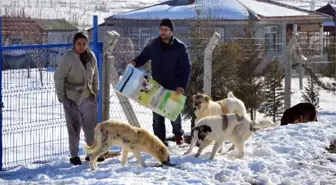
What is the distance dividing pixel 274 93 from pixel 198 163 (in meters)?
7.11

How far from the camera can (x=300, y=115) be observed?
13.3 metres

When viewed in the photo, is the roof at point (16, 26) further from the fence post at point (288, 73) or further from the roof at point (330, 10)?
the roof at point (330, 10)

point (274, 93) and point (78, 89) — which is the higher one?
point (78, 89)

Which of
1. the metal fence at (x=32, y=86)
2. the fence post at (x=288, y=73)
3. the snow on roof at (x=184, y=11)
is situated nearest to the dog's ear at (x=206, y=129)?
the metal fence at (x=32, y=86)

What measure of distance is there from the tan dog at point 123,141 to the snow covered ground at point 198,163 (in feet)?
0.74

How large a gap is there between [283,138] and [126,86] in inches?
102

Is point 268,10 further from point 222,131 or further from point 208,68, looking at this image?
point 222,131

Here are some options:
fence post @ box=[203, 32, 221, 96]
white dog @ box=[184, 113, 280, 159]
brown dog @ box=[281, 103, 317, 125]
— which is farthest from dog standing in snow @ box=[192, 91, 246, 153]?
brown dog @ box=[281, 103, 317, 125]

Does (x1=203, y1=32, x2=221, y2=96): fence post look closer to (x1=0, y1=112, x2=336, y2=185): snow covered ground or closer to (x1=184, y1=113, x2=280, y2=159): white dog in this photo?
(x1=0, y1=112, x2=336, y2=185): snow covered ground

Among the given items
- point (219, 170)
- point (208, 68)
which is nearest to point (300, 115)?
point (208, 68)

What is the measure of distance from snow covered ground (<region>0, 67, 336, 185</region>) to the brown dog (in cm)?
137

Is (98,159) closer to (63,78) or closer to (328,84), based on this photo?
(63,78)

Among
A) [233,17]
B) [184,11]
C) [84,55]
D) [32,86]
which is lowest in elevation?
[32,86]

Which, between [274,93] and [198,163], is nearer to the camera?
[198,163]
